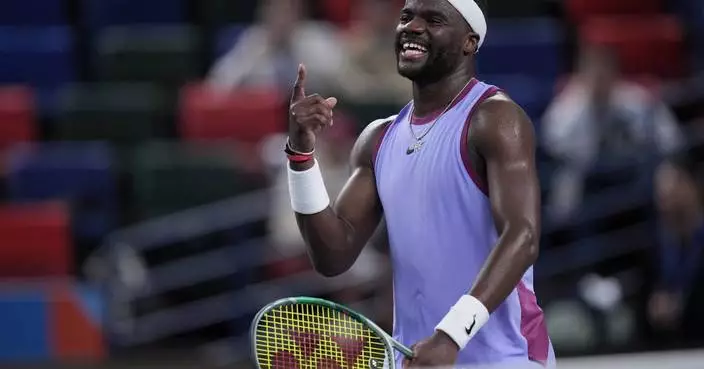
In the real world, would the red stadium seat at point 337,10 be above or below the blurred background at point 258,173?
above

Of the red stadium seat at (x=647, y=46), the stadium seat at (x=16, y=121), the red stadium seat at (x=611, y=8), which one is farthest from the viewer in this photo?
the red stadium seat at (x=611, y=8)

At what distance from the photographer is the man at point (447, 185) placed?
11.9 feet

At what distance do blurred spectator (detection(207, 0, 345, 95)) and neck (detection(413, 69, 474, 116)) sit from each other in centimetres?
467

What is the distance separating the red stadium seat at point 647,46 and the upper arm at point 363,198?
17.5 feet

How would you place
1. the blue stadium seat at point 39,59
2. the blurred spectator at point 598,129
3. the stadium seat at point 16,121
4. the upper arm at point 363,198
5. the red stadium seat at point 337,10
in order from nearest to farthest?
the upper arm at point 363,198 < the blurred spectator at point 598,129 < the stadium seat at point 16,121 < the blue stadium seat at point 39,59 < the red stadium seat at point 337,10

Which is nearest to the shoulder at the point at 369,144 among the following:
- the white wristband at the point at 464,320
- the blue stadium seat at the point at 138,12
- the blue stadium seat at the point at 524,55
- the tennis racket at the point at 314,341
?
the tennis racket at the point at 314,341

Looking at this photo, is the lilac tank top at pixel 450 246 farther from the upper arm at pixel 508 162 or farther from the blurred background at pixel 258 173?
the blurred background at pixel 258 173

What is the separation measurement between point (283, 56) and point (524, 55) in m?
1.52

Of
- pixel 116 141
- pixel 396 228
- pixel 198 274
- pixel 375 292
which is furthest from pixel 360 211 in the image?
pixel 116 141

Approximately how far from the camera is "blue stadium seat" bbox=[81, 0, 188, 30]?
995 cm

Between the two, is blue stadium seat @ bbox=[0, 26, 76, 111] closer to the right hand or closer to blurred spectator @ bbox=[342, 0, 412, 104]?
blurred spectator @ bbox=[342, 0, 412, 104]

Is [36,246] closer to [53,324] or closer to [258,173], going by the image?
[53,324]

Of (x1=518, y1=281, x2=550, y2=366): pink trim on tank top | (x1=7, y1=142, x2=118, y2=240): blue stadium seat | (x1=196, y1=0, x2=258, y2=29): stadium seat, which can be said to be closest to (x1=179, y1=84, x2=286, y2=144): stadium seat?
(x1=7, y1=142, x2=118, y2=240): blue stadium seat

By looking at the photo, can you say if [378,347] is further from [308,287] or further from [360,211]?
[308,287]
